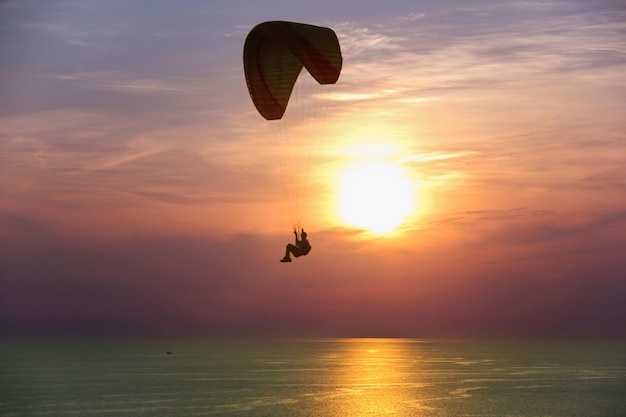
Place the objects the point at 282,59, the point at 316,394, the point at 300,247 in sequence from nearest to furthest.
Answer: the point at 300,247 → the point at 282,59 → the point at 316,394

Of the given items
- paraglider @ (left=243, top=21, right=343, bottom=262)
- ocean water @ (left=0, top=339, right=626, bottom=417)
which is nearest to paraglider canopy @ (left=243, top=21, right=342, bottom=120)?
paraglider @ (left=243, top=21, right=343, bottom=262)

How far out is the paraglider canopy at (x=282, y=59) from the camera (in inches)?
1395

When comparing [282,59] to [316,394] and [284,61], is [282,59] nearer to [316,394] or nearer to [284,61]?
[284,61]

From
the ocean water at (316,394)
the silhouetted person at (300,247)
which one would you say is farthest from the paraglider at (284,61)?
the ocean water at (316,394)

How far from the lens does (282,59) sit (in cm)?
3784

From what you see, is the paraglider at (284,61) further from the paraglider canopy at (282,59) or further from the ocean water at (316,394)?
the ocean water at (316,394)

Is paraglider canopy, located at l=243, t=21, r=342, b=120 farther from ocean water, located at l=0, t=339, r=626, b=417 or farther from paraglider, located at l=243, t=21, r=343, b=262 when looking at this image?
ocean water, located at l=0, t=339, r=626, b=417

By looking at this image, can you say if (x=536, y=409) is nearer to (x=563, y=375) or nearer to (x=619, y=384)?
(x=619, y=384)

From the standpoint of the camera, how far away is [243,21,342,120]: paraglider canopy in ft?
116

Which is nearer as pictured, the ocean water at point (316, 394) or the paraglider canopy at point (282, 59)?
the paraglider canopy at point (282, 59)

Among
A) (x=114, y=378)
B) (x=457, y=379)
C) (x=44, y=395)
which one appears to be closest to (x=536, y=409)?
(x=457, y=379)

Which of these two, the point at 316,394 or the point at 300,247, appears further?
the point at 316,394

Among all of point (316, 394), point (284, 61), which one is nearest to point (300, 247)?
point (284, 61)

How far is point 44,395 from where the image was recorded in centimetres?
10206
